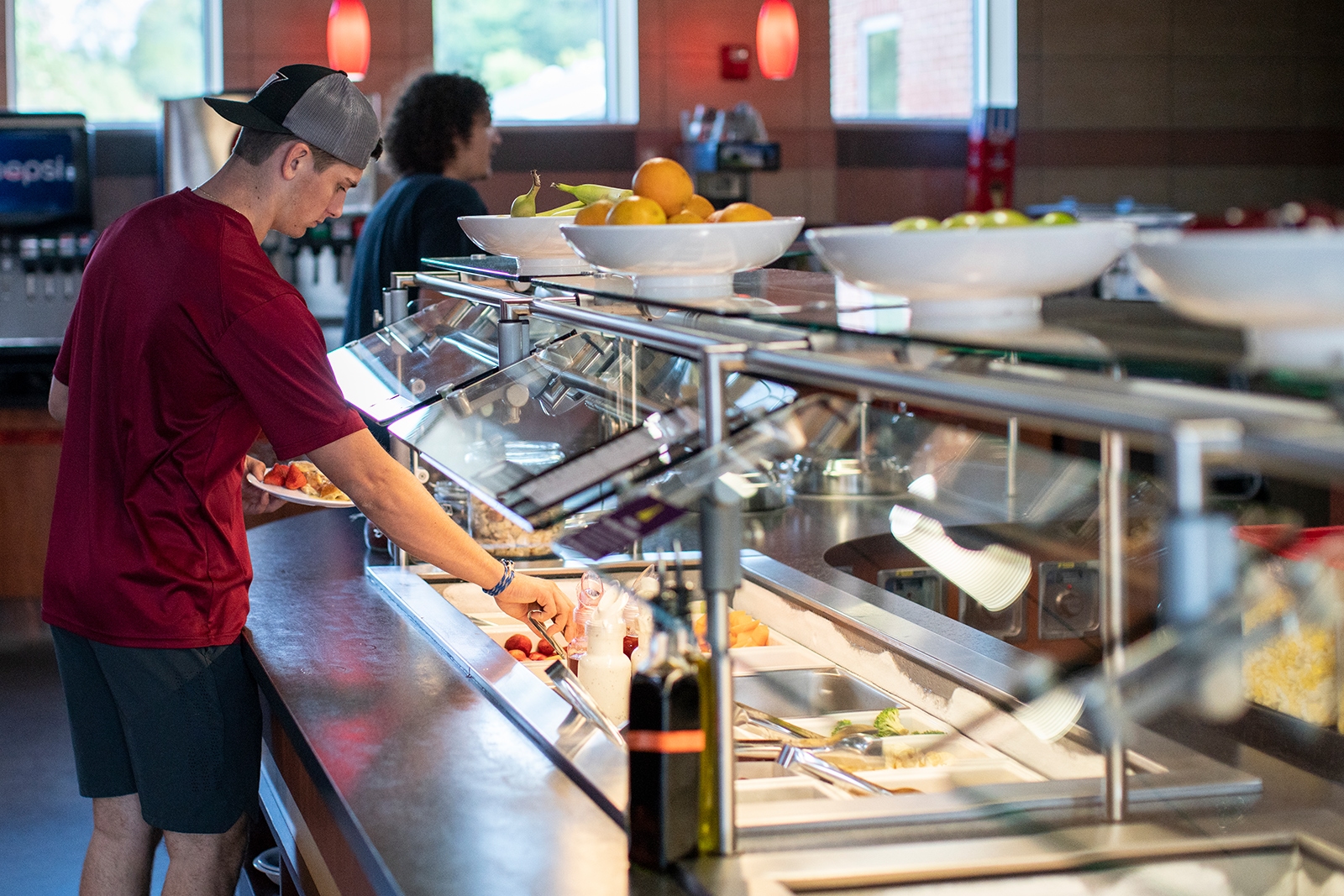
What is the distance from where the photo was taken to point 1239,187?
9773 millimetres

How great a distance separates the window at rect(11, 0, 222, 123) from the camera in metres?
7.68

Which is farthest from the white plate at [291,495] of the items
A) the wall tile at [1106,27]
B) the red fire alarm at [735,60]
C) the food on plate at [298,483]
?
the wall tile at [1106,27]

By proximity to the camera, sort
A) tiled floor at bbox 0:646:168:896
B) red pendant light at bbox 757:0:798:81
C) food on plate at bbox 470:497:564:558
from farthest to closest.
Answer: red pendant light at bbox 757:0:798:81 < tiled floor at bbox 0:646:168:896 < food on plate at bbox 470:497:564:558

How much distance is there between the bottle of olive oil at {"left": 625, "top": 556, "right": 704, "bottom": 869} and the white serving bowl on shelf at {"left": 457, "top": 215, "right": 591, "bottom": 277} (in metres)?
1.09

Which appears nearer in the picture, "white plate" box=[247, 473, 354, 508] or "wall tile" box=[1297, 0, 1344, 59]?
"white plate" box=[247, 473, 354, 508]

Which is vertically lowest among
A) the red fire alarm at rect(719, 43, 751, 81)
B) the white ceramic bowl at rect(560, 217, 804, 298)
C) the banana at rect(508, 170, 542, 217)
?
the white ceramic bowl at rect(560, 217, 804, 298)

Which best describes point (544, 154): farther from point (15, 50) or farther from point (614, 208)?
point (614, 208)

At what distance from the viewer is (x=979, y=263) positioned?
116cm

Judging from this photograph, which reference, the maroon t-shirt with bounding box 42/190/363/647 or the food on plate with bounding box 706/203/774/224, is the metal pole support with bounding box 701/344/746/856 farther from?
the maroon t-shirt with bounding box 42/190/363/647

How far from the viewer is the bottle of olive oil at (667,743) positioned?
136 cm

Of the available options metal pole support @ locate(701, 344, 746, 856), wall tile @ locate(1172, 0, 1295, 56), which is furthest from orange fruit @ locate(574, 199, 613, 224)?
wall tile @ locate(1172, 0, 1295, 56)

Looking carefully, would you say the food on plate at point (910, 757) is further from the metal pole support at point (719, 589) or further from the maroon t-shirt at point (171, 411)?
the maroon t-shirt at point (171, 411)

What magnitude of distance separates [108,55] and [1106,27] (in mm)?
6318

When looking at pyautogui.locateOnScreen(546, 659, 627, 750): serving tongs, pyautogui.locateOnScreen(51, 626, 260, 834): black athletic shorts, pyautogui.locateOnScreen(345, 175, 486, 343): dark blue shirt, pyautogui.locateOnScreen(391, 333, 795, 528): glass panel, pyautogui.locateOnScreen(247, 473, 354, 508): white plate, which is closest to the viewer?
pyautogui.locateOnScreen(391, 333, 795, 528): glass panel
